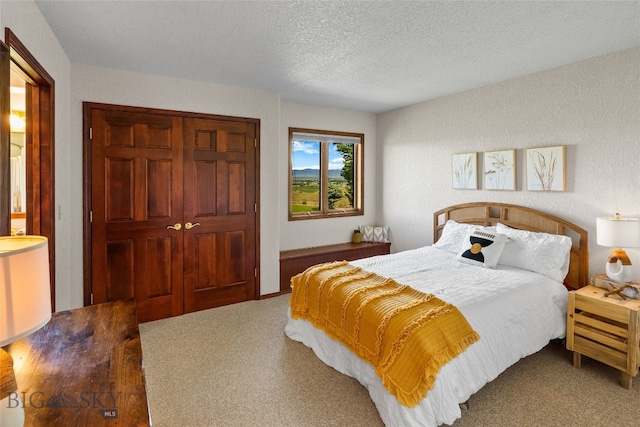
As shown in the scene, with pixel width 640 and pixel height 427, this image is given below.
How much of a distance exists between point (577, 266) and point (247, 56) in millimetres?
3504

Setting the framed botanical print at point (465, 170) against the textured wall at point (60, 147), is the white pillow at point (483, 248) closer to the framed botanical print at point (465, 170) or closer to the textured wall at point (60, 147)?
the framed botanical print at point (465, 170)

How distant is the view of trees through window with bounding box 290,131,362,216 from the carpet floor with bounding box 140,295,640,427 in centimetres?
227

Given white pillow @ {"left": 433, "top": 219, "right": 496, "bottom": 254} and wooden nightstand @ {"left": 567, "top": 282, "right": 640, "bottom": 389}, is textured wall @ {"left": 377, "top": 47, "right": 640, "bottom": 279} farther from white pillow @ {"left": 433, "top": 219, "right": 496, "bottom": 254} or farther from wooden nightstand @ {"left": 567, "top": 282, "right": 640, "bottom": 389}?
wooden nightstand @ {"left": 567, "top": 282, "right": 640, "bottom": 389}

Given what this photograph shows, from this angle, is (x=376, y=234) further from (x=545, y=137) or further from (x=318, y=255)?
(x=545, y=137)

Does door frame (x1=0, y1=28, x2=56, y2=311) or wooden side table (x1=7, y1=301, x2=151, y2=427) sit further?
door frame (x1=0, y1=28, x2=56, y2=311)

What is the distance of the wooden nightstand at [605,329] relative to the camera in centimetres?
234

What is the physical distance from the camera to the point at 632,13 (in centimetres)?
222

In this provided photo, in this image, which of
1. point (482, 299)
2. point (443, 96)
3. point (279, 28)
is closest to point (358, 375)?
point (482, 299)

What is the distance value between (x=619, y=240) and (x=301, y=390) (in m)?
2.64

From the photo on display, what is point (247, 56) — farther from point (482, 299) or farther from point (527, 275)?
point (527, 275)

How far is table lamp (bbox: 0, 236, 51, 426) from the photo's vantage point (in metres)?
0.90

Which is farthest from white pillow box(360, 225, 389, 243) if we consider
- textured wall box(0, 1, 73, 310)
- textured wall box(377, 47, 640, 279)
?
textured wall box(0, 1, 73, 310)

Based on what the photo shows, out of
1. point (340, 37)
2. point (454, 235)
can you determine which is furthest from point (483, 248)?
point (340, 37)

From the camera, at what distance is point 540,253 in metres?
3.08
